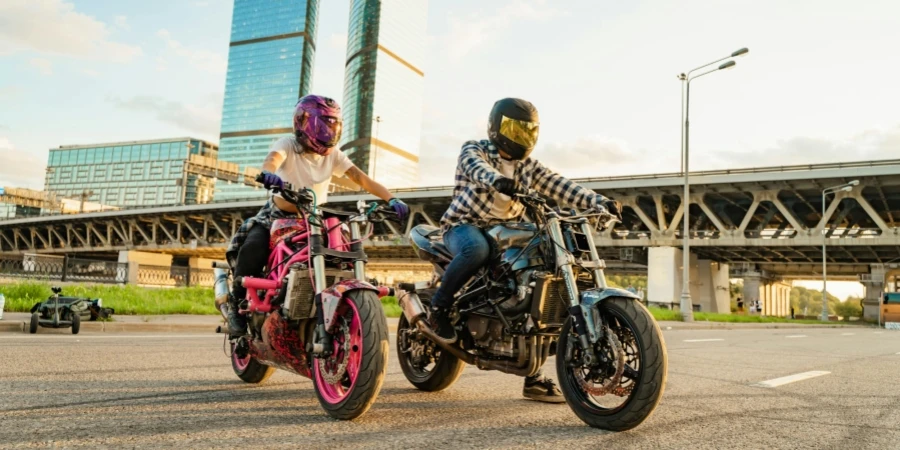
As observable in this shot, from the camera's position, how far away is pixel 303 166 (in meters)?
4.36

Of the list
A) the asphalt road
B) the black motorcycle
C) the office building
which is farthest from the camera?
the office building

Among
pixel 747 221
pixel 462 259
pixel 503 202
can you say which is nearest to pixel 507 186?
pixel 462 259

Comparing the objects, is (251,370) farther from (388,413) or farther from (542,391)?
(542,391)

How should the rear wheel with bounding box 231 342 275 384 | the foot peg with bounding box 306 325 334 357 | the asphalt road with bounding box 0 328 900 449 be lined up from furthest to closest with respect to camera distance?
the rear wheel with bounding box 231 342 275 384
the foot peg with bounding box 306 325 334 357
the asphalt road with bounding box 0 328 900 449

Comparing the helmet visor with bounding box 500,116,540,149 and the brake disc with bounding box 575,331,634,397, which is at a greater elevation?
the helmet visor with bounding box 500,116,540,149

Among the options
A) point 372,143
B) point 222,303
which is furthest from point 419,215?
point 372,143

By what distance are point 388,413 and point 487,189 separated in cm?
143

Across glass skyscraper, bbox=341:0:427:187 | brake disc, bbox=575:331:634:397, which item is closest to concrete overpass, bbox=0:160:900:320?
brake disc, bbox=575:331:634:397

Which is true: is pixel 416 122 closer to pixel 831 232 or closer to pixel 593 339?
pixel 831 232

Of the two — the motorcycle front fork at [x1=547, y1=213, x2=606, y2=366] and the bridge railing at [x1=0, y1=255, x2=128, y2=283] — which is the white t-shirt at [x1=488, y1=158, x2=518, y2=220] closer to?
the motorcycle front fork at [x1=547, y1=213, x2=606, y2=366]

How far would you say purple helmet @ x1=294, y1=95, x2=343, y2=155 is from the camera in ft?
13.8

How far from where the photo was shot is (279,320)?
12.2 ft

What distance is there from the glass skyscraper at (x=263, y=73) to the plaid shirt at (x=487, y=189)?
545 ft

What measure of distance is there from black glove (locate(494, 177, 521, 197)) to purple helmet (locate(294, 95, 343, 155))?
1.22m
